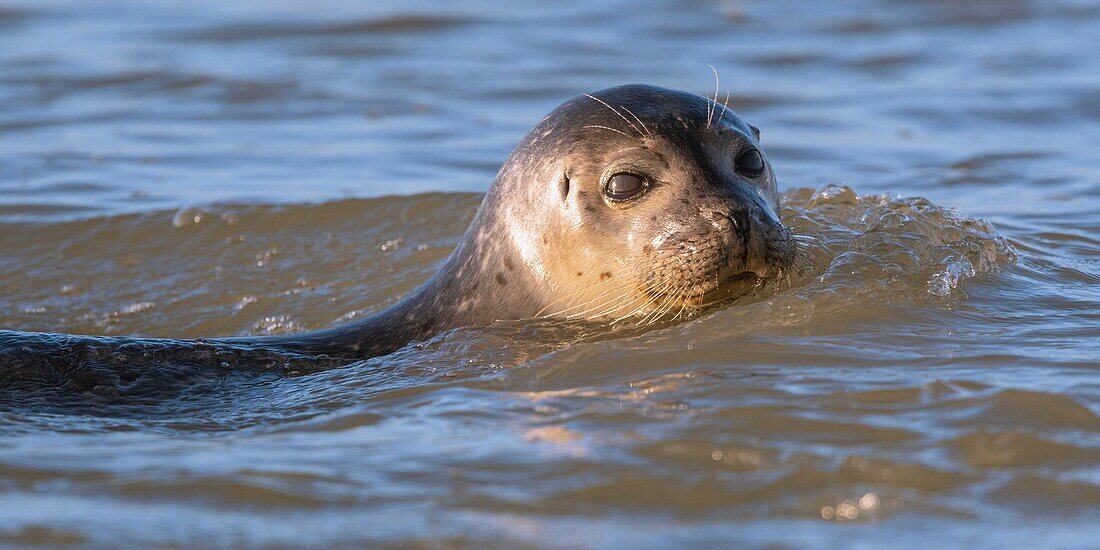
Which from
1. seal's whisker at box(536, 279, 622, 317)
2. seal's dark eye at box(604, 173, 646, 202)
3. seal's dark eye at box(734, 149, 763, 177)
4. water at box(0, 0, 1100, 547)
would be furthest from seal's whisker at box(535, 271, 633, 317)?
seal's dark eye at box(734, 149, 763, 177)

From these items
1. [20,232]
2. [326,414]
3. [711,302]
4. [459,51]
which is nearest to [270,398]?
[326,414]

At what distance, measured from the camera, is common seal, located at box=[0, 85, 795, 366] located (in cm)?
453

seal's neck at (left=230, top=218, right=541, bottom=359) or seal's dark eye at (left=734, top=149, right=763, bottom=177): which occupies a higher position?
seal's dark eye at (left=734, top=149, right=763, bottom=177)

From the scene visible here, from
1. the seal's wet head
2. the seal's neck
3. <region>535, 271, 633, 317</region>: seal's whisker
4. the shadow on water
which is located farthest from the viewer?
the seal's neck

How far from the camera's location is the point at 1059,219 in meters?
6.98

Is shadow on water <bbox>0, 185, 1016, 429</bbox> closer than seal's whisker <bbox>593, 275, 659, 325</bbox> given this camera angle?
Yes

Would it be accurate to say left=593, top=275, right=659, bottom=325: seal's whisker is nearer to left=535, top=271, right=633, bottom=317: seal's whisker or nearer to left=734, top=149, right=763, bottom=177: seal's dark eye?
left=535, top=271, right=633, bottom=317: seal's whisker


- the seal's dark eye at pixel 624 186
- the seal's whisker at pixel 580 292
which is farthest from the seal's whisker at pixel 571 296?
the seal's dark eye at pixel 624 186

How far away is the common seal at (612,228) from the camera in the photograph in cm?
453

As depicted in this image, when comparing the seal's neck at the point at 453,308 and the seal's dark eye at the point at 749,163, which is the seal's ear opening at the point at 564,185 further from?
the seal's dark eye at the point at 749,163

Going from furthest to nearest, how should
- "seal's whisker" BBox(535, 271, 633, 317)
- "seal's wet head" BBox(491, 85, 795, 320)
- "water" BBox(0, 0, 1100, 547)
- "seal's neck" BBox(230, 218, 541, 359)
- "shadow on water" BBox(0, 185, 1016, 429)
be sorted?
1. "seal's neck" BBox(230, 218, 541, 359)
2. "seal's whisker" BBox(535, 271, 633, 317)
3. "seal's wet head" BBox(491, 85, 795, 320)
4. "shadow on water" BBox(0, 185, 1016, 429)
5. "water" BBox(0, 0, 1100, 547)

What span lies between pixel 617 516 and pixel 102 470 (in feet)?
4.20

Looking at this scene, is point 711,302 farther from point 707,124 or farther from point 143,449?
point 143,449

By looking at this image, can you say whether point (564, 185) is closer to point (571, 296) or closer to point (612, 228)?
point (612, 228)
